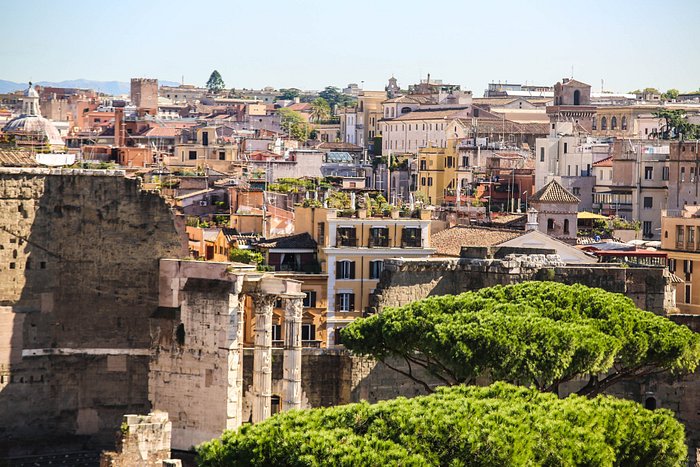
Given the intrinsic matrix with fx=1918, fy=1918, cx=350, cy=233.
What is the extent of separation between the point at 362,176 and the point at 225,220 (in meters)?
40.7

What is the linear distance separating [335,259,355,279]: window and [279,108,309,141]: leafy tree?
96.8m

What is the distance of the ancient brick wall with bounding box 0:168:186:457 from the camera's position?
146 feet

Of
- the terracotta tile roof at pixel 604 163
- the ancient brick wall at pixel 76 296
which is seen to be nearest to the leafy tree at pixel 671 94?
the terracotta tile roof at pixel 604 163

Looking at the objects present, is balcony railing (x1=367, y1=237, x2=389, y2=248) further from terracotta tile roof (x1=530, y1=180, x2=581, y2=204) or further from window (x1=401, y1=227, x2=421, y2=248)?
terracotta tile roof (x1=530, y1=180, x2=581, y2=204)

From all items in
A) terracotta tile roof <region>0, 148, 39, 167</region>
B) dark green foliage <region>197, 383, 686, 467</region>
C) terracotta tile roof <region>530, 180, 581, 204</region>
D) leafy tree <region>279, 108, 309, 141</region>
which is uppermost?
leafy tree <region>279, 108, 309, 141</region>

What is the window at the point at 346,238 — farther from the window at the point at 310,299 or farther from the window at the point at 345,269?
the window at the point at 310,299

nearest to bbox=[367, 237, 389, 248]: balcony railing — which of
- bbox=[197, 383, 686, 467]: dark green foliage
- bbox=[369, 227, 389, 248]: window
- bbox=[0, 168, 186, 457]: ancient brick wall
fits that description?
bbox=[369, 227, 389, 248]: window

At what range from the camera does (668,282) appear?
153 ft

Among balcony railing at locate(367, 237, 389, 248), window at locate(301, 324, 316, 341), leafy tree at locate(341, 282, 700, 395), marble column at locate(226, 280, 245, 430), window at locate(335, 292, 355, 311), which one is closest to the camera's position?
leafy tree at locate(341, 282, 700, 395)

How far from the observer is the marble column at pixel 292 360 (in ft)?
145

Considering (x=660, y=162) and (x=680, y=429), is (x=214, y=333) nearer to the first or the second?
(x=680, y=429)

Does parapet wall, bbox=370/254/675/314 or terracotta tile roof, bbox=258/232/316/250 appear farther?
terracotta tile roof, bbox=258/232/316/250

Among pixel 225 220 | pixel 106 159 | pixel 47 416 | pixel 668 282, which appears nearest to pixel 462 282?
pixel 668 282

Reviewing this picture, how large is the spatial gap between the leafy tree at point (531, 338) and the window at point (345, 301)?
9161 millimetres
